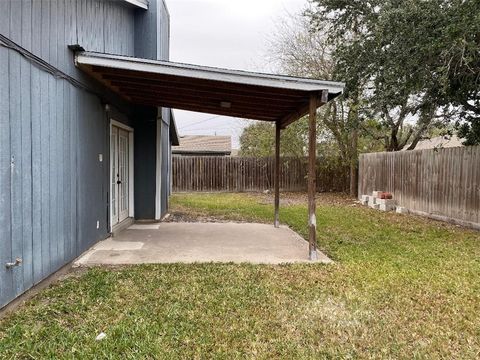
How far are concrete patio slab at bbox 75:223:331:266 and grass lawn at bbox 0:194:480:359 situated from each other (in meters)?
0.49

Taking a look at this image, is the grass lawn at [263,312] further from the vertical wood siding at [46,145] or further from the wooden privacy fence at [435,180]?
the wooden privacy fence at [435,180]

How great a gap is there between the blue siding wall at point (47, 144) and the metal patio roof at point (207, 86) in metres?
0.53

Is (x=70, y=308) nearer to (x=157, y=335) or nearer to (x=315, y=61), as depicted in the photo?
(x=157, y=335)

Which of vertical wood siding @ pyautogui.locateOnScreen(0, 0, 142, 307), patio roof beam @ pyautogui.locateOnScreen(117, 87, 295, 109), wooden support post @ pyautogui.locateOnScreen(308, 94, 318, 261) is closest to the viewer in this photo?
vertical wood siding @ pyautogui.locateOnScreen(0, 0, 142, 307)

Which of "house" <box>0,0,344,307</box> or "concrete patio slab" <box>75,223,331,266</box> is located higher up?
"house" <box>0,0,344,307</box>

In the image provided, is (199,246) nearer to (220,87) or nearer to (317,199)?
(220,87)

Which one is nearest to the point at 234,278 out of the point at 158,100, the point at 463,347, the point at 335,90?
the point at 463,347

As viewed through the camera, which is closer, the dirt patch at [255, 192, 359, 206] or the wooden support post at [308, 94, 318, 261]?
the wooden support post at [308, 94, 318, 261]

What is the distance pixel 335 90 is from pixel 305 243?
2.88 metres

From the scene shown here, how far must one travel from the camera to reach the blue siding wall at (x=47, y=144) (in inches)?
Answer: 152

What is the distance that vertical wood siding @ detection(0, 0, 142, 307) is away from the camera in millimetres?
3855

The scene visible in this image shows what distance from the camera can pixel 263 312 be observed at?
13.0ft

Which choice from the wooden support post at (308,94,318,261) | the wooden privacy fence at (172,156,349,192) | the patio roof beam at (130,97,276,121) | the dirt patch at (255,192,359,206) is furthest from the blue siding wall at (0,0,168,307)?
the wooden privacy fence at (172,156,349,192)

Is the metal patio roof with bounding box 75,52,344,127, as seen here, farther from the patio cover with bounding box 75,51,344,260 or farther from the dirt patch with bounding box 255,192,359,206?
the dirt patch with bounding box 255,192,359,206
